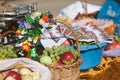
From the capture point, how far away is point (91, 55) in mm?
2951

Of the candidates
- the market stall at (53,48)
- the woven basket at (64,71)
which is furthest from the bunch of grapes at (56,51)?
the woven basket at (64,71)

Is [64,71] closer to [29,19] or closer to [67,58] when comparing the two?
[67,58]

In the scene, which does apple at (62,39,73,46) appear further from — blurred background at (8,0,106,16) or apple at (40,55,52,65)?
blurred background at (8,0,106,16)

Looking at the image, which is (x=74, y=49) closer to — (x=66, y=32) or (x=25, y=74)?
(x=66, y=32)

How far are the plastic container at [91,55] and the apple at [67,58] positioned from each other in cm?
29

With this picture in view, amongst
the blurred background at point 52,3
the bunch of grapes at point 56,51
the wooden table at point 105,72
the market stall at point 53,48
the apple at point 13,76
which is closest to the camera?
the apple at point 13,76

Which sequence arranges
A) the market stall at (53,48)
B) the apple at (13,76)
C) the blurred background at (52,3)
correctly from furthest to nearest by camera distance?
the blurred background at (52,3) → the market stall at (53,48) → the apple at (13,76)

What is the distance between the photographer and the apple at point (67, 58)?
256 centimetres

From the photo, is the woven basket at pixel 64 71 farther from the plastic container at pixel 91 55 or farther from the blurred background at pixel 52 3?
the blurred background at pixel 52 3

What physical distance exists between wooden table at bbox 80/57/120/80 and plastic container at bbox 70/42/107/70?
0.16 ft

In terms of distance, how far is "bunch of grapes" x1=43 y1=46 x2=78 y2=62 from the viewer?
8.75ft

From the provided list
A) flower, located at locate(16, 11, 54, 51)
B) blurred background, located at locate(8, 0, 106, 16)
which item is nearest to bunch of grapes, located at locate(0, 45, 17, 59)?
flower, located at locate(16, 11, 54, 51)

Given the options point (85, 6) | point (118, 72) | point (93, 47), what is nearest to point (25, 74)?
point (93, 47)

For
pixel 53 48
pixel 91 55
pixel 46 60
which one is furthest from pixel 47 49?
pixel 91 55
